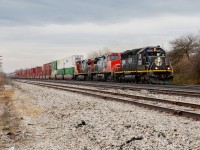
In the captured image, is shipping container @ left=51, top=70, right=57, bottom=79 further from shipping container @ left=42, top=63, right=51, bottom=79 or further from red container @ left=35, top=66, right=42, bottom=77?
red container @ left=35, top=66, right=42, bottom=77

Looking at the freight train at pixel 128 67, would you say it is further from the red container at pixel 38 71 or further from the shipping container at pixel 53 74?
the red container at pixel 38 71

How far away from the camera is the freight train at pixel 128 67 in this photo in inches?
1029

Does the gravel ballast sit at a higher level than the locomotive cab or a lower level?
lower

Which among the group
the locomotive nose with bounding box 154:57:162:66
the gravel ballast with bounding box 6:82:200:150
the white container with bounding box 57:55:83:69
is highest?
the white container with bounding box 57:55:83:69

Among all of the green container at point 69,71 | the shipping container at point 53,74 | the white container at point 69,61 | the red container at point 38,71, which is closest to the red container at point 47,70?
the shipping container at point 53,74

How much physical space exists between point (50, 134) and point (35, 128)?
100cm

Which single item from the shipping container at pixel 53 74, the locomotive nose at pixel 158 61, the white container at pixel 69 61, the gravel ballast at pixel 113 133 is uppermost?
the white container at pixel 69 61

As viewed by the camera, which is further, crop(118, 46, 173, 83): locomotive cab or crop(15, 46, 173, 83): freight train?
crop(15, 46, 173, 83): freight train

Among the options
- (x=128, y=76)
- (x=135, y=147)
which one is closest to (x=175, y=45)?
(x=128, y=76)

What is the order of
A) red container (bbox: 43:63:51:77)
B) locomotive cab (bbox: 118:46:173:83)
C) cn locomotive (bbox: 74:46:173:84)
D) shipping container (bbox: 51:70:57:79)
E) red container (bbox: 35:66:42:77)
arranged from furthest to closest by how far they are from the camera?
red container (bbox: 35:66:42:77), red container (bbox: 43:63:51:77), shipping container (bbox: 51:70:57:79), cn locomotive (bbox: 74:46:173:84), locomotive cab (bbox: 118:46:173:83)

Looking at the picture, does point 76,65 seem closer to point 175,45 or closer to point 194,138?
point 175,45

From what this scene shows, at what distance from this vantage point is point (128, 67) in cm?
2942

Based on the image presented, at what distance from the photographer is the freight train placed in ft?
Answer: 85.8

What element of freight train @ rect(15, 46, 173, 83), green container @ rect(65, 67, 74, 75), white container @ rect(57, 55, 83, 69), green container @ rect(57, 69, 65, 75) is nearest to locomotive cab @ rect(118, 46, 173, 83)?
freight train @ rect(15, 46, 173, 83)
